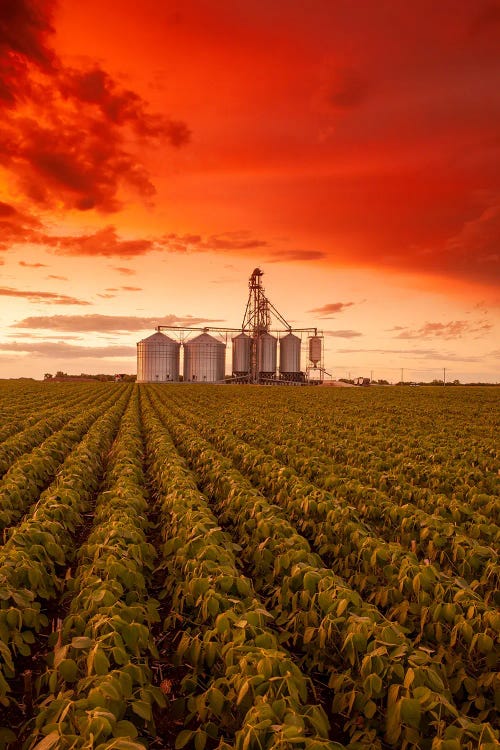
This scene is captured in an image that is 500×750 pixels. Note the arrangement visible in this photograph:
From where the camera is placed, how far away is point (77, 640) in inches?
181

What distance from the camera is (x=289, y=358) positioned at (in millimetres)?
95875

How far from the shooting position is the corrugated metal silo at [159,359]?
3775 inches

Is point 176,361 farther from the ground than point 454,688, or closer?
farther from the ground

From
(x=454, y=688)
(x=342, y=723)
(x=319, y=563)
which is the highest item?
(x=319, y=563)

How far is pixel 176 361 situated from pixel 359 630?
93292 mm

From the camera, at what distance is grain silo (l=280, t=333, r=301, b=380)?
9575 cm

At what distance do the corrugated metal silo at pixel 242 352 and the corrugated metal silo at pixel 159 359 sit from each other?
35.3 feet

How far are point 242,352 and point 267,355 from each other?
427cm

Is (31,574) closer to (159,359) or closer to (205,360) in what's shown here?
(205,360)

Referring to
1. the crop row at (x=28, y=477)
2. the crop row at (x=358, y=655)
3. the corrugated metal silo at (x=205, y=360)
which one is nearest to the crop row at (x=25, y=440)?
the crop row at (x=28, y=477)

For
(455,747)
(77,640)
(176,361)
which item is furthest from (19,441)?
(176,361)

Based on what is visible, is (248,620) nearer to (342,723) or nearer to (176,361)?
(342,723)

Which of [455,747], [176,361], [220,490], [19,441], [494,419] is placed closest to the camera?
[455,747]

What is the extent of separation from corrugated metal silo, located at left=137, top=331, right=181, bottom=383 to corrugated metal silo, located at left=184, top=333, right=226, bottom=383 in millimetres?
2303
